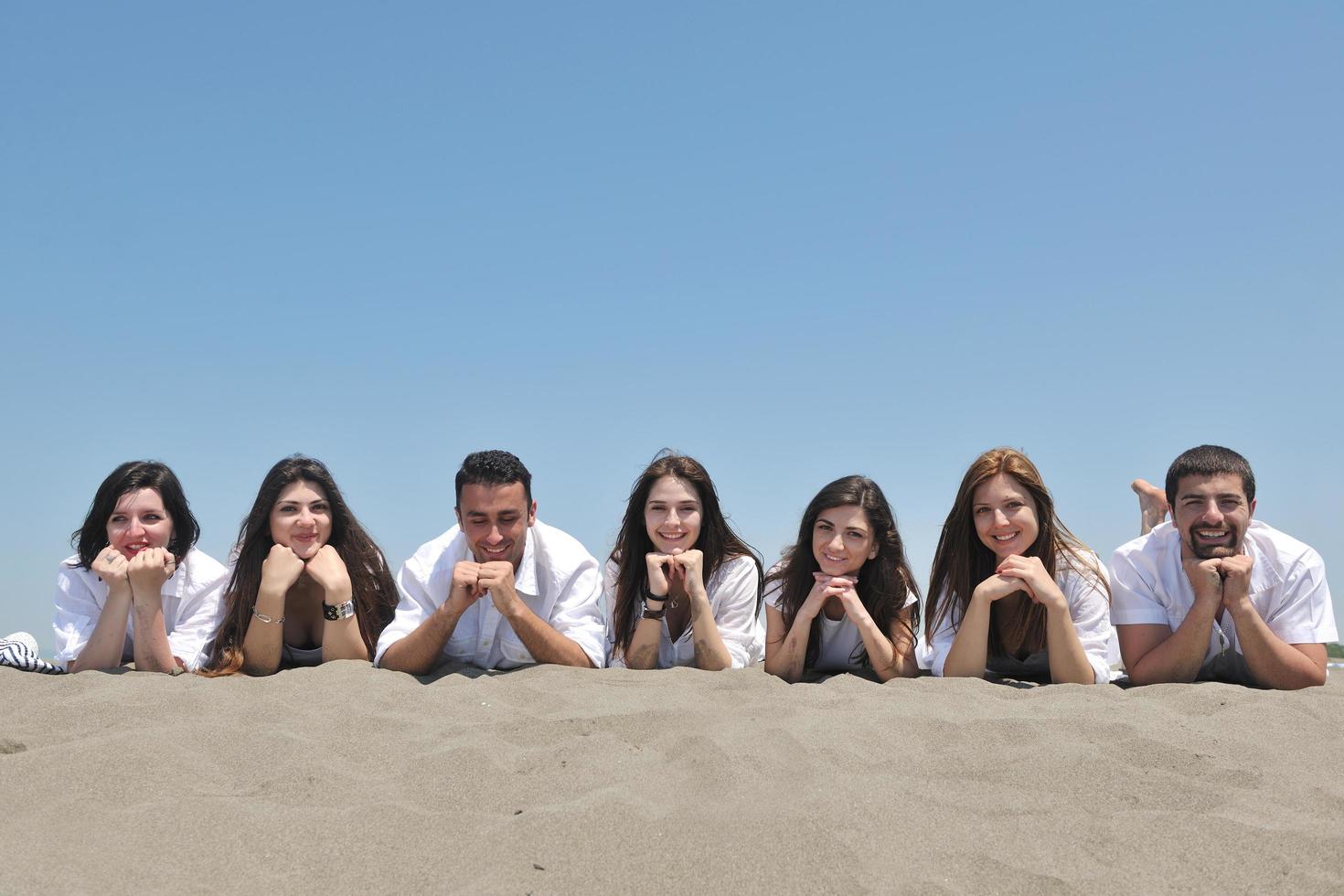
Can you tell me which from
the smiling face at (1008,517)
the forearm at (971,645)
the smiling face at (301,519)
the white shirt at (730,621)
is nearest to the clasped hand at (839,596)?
the forearm at (971,645)

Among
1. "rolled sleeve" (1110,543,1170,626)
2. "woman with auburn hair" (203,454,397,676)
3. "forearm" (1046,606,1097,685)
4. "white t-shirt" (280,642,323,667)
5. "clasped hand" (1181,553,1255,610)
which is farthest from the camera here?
"white t-shirt" (280,642,323,667)

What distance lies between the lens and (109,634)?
6008 millimetres

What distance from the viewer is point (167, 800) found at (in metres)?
3.48

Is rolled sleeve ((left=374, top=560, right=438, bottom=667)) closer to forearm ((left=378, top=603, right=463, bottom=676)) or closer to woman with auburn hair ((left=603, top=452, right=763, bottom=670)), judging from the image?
forearm ((left=378, top=603, right=463, bottom=676))

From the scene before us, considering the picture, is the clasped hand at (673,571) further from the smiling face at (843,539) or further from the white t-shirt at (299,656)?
the white t-shirt at (299,656)

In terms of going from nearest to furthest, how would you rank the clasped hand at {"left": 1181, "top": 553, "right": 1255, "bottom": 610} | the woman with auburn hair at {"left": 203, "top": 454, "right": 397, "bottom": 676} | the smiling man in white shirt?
the clasped hand at {"left": 1181, "top": 553, "right": 1255, "bottom": 610}, the smiling man in white shirt, the woman with auburn hair at {"left": 203, "top": 454, "right": 397, "bottom": 676}

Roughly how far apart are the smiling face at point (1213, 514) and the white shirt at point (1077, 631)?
553 millimetres

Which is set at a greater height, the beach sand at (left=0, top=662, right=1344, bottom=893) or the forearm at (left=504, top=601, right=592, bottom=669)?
the forearm at (left=504, top=601, right=592, bottom=669)

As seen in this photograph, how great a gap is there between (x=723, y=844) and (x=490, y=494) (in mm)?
3313

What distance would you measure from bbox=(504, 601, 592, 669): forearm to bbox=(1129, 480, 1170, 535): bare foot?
6074 mm

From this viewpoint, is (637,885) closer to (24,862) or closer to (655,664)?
(24,862)

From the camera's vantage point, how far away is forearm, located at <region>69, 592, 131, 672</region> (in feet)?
19.7

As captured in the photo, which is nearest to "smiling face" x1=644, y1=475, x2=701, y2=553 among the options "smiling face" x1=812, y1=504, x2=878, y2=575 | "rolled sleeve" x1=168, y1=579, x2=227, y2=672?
"smiling face" x1=812, y1=504, x2=878, y2=575

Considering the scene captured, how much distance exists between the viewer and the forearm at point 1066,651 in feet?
18.2
